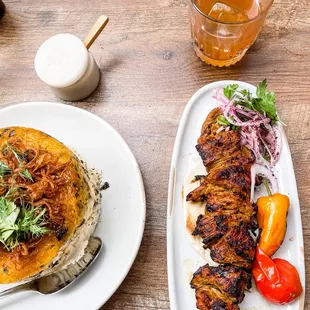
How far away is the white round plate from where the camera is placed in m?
2.60

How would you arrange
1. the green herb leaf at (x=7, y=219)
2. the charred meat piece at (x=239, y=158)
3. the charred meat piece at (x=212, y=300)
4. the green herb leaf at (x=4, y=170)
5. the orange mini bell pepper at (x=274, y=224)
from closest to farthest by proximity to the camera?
the green herb leaf at (x=7, y=219) → the green herb leaf at (x=4, y=170) → the charred meat piece at (x=212, y=300) → the orange mini bell pepper at (x=274, y=224) → the charred meat piece at (x=239, y=158)

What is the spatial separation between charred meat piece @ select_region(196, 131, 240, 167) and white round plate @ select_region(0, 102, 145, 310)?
384mm

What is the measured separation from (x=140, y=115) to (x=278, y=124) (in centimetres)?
89

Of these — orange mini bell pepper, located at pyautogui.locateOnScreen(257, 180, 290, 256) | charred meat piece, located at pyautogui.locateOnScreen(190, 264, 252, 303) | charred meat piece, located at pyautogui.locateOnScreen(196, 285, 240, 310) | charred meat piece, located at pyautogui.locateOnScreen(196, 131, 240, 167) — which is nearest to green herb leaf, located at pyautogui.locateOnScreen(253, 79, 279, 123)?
charred meat piece, located at pyautogui.locateOnScreen(196, 131, 240, 167)

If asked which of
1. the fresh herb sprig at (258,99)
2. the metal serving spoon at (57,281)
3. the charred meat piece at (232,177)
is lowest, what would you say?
the metal serving spoon at (57,281)

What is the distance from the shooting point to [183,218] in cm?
271

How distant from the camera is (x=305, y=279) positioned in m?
2.63

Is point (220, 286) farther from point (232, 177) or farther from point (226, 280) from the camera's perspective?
point (232, 177)

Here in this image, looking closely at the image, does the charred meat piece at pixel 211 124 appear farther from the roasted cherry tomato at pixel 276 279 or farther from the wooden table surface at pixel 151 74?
the roasted cherry tomato at pixel 276 279

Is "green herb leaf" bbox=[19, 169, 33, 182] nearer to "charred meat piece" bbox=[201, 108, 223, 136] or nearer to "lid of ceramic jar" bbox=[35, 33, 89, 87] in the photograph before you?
"lid of ceramic jar" bbox=[35, 33, 89, 87]

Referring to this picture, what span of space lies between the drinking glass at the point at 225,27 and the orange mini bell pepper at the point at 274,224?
3.31 ft

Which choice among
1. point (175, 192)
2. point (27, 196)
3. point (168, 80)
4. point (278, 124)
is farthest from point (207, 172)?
point (27, 196)

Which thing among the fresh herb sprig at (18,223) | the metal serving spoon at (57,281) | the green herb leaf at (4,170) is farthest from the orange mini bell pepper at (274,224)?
the green herb leaf at (4,170)

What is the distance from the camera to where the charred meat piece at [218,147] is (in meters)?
2.68
